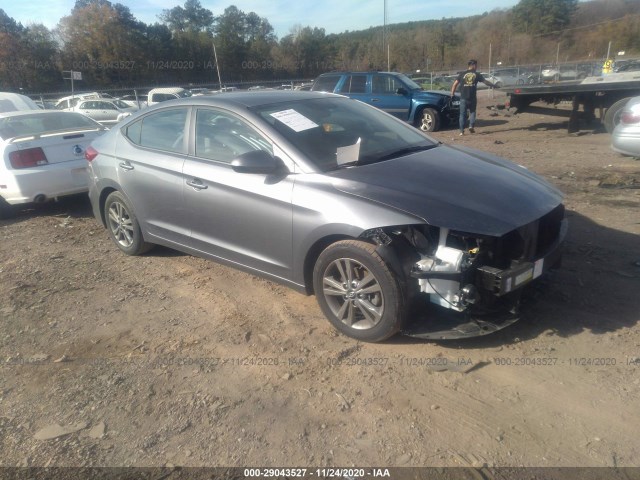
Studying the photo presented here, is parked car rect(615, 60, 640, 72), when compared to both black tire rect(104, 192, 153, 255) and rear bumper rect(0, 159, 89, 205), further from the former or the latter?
black tire rect(104, 192, 153, 255)

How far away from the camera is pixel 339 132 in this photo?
4.05 metres

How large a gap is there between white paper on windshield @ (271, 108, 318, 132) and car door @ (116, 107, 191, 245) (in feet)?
3.19

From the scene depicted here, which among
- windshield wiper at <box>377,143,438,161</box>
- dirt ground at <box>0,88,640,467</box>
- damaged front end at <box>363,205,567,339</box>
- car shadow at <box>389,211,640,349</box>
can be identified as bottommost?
dirt ground at <box>0,88,640,467</box>

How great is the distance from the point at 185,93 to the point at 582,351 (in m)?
25.9

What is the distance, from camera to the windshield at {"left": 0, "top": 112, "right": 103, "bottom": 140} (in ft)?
23.3

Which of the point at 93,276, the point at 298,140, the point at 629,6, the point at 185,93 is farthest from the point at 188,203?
the point at 629,6

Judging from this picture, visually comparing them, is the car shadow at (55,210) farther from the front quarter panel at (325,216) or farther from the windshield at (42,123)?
the front quarter panel at (325,216)

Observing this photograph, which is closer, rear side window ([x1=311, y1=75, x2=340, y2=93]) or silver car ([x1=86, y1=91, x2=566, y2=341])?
silver car ([x1=86, y1=91, x2=566, y2=341])

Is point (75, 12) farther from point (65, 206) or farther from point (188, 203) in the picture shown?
point (188, 203)

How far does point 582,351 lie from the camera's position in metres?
3.18

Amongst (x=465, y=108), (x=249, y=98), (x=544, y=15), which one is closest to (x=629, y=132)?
(x=465, y=108)

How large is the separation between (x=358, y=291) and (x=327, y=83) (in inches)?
484

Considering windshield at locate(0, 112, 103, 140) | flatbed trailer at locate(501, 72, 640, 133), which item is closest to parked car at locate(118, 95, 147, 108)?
windshield at locate(0, 112, 103, 140)

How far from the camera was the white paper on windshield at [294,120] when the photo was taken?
3.87 metres
